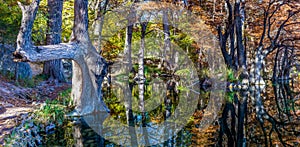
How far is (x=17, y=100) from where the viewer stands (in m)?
6.76

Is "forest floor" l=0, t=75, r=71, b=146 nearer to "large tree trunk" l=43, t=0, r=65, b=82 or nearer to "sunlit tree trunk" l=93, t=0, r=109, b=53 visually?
"large tree trunk" l=43, t=0, r=65, b=82

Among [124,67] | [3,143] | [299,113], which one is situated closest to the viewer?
[3,143]

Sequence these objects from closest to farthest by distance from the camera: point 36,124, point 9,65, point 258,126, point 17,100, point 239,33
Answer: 1. point 36,124
2. point 258,126
3. point 17,100
4. point 9,65
5. point 239,33

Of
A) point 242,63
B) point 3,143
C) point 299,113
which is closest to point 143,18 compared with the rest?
point 242,63

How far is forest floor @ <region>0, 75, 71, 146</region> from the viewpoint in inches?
189

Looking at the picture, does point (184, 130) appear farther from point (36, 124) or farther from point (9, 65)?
point (9, 65)

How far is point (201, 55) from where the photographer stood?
1853 centimetres

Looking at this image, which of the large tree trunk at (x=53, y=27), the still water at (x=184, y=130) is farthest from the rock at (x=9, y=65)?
the still water at (x=184, y=130)

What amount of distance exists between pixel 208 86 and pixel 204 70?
55.8 inches

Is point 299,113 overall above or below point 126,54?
below

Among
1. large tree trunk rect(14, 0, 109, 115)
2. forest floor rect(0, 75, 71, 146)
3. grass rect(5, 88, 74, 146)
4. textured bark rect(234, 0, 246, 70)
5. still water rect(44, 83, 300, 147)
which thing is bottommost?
still water rect(44, 83, 300, 147)

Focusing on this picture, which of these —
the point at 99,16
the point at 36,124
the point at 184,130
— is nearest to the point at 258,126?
the point at 184,130

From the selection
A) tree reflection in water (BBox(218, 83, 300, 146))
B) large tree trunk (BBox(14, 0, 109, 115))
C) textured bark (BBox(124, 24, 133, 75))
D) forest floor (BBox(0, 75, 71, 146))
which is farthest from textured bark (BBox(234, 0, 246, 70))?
large tree trunk (BBox(14, 0, 109, 115))

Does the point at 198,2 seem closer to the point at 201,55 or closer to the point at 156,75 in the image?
the point at 201,55
